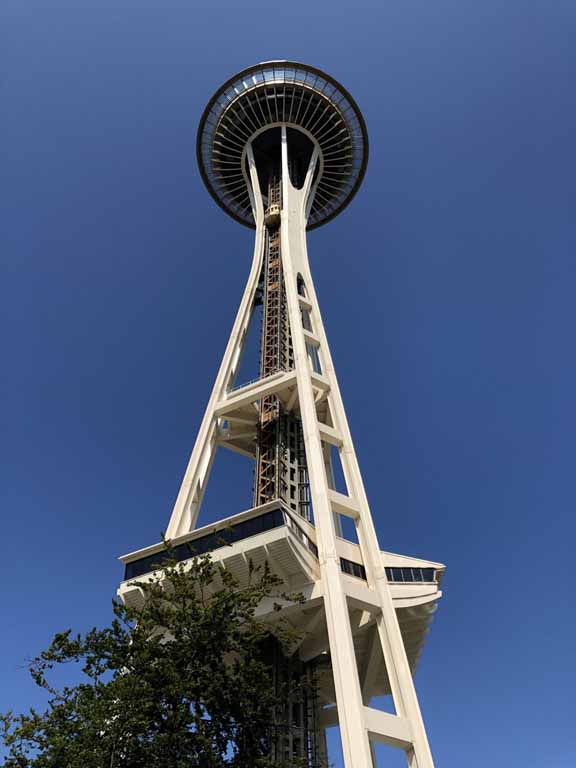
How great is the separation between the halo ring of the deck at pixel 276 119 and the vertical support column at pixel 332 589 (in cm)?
1971

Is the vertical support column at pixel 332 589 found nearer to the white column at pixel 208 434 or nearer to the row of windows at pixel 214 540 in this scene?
the row of windows at pixel 214 540

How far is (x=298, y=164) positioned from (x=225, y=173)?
21.5 feet

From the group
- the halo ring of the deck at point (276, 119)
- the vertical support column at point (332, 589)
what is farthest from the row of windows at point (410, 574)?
the halo ring of the deck at point (276, 119)

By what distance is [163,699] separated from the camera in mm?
15430

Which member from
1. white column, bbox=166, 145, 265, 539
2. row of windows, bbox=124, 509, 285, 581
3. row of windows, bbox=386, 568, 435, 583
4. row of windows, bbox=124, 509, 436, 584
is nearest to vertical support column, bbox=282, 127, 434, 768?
row of windows, bbox=124, 509, 436, 584

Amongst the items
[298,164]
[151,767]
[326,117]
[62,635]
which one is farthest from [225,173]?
[151,767]

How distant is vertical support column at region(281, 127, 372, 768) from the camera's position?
686 inches

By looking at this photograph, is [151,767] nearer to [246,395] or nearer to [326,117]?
[246,395]

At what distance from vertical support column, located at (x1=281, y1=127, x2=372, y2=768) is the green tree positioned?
244cm

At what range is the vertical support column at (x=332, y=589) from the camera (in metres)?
17.4

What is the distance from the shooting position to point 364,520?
83.6 ft

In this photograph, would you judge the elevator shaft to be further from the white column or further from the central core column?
the white column

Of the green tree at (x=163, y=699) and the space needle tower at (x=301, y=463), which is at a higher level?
the space needle tower at (x=301, y=463)

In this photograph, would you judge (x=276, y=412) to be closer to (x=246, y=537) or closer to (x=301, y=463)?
(x=301, y=463)
